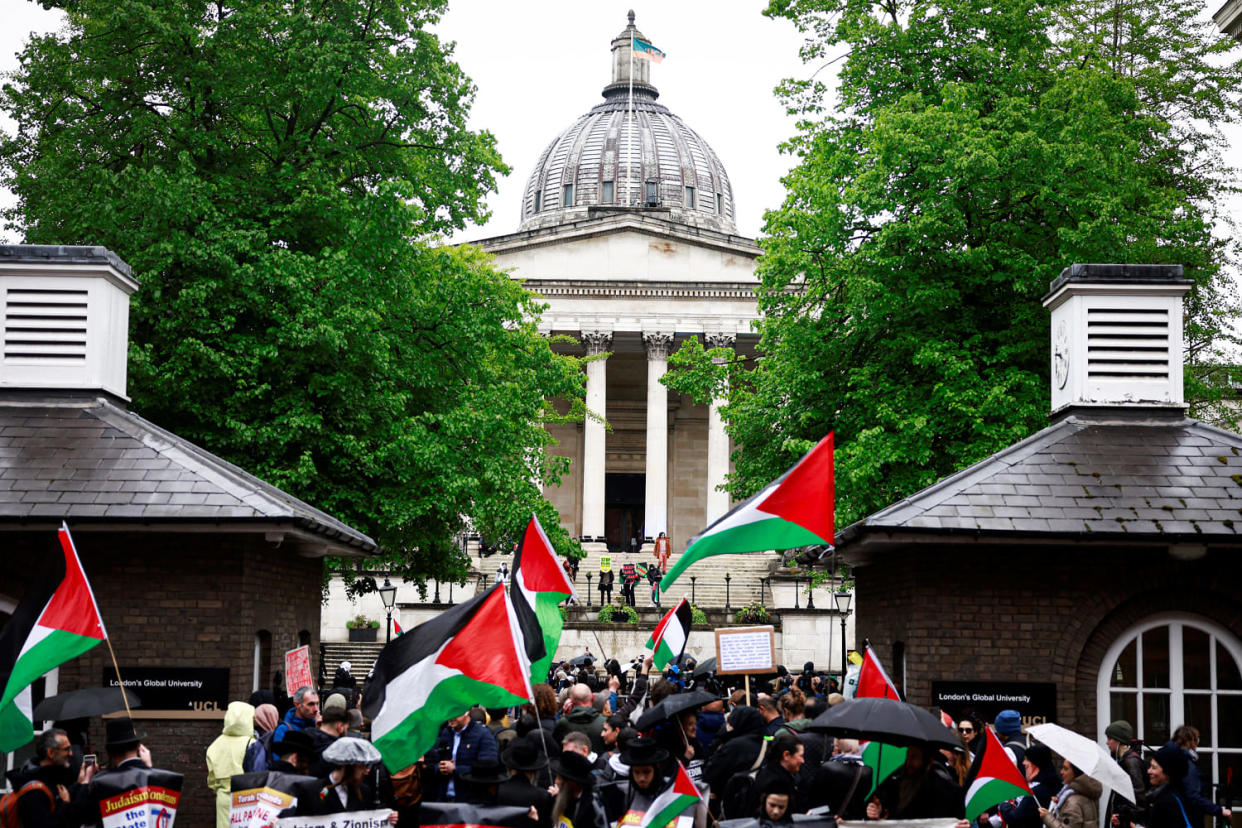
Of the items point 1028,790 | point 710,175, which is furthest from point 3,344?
point 710,175

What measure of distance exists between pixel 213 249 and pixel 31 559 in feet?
24.8

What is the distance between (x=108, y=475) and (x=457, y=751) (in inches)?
208

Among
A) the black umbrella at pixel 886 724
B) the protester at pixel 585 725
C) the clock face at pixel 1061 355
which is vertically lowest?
the protester at pixel 585 725

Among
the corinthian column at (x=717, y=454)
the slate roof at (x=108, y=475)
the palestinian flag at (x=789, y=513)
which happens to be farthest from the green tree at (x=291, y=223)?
the corinthian column at (x=717, y=454)

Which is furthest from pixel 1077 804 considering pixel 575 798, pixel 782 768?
pixel 575 798

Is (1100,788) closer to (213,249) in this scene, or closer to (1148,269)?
(1148,269)

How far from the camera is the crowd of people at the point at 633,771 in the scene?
8.70 metres

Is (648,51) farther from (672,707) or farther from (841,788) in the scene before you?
(841,788)

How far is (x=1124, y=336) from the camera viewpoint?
16094 mm

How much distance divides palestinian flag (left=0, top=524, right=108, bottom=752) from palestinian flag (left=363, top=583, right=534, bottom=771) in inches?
112

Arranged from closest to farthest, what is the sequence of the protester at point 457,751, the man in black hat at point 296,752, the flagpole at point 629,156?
the man in black hat at point 296,752 < the protester at point 457,751 < the flagpole at point 629,156

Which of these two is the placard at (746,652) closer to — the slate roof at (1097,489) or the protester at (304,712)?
the slate roof at (1097,489)

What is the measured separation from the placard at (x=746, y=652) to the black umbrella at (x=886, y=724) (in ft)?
21.6

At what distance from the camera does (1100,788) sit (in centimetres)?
967
